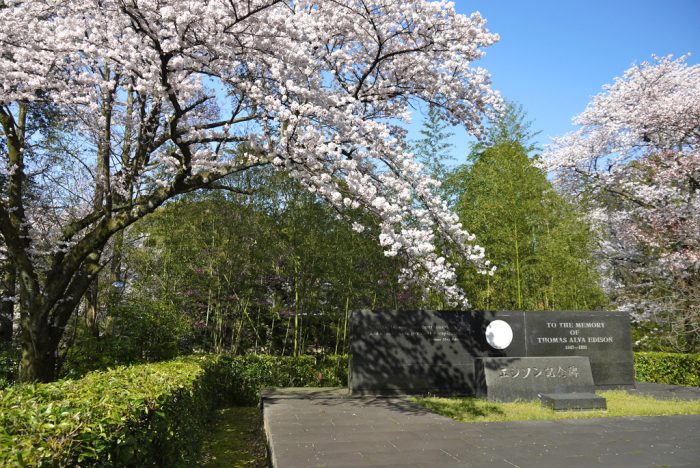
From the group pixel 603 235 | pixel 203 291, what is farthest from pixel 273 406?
pixel 603 235

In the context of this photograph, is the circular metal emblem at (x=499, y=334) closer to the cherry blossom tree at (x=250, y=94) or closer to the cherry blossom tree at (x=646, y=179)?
the cherry blossom tree at (x=250, y=94)

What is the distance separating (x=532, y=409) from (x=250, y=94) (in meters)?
5.57

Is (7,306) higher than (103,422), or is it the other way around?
(7,306)

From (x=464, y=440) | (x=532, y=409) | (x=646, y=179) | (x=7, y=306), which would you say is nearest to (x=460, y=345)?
(x=532, y=409)

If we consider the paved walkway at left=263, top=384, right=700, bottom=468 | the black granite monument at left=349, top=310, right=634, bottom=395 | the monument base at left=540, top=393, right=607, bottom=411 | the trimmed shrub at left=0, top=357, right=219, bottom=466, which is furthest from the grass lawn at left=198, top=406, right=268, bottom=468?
the monument base at left=540, top=393, right=607, bottom=411

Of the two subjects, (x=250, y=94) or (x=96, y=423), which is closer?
(x=96, y=423)

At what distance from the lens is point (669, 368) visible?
11.2 meters

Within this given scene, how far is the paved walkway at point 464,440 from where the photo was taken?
427 centimetres

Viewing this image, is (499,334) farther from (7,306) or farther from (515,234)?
(7,306)

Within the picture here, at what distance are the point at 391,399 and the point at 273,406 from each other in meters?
1.95

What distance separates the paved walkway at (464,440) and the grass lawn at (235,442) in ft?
→ 1.53

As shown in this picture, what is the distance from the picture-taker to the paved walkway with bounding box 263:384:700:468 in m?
4.27

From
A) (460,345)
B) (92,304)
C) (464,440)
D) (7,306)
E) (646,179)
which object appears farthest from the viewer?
(646,179)

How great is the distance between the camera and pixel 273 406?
736 centimetres
